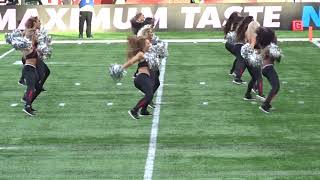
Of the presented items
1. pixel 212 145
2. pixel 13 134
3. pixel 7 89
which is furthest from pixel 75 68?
pixel 212 145

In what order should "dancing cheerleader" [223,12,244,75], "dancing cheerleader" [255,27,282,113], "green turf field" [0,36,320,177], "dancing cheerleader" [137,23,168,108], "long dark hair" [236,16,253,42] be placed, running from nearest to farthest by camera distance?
1. "green turf field" [0,36,320,177]
2. "dancing cheerleader" [137,23,168,108]
3. "dancing cheerleader" [255,27,282,113]
4. "long dark hair" [236,16,253,42]
5. "dancing cheerleader" [223,12,244,75]

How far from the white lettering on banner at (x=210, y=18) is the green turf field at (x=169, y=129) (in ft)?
35.2

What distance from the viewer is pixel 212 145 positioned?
15.1 metres

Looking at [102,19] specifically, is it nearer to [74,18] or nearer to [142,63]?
[74,18]

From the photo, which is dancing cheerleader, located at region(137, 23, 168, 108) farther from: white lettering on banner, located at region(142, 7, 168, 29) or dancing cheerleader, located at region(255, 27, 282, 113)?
white lettering on banner, located at region(142, 7, 168, 29)

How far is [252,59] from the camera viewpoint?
60.4 ft

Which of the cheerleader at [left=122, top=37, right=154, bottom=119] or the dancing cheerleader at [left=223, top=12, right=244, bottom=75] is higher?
the cheerleader at [left=122, top=37, right=154, bottom=119]

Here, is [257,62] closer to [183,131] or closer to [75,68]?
[183,131]

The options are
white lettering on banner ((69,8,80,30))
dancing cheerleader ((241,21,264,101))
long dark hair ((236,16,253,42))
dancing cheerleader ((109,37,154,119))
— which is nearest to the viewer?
dancing cheerleader ((109,37,154,119))

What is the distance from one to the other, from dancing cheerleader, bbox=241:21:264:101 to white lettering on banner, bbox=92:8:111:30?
661 inches

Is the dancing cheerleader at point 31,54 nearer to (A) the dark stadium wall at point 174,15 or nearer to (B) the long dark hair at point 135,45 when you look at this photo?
(B) the long dark hair at point 135,45

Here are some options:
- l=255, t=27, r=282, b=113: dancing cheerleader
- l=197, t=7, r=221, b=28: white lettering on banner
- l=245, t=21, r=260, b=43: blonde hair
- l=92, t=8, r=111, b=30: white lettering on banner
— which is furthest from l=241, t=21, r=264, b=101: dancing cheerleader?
l=92, t=8, r=111, b=30: white lettering on banner

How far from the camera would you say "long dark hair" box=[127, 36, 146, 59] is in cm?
1714

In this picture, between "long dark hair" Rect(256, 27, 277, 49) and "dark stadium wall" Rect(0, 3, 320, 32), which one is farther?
"dark stadium wall" Rect(0, 3, 320, 32)
